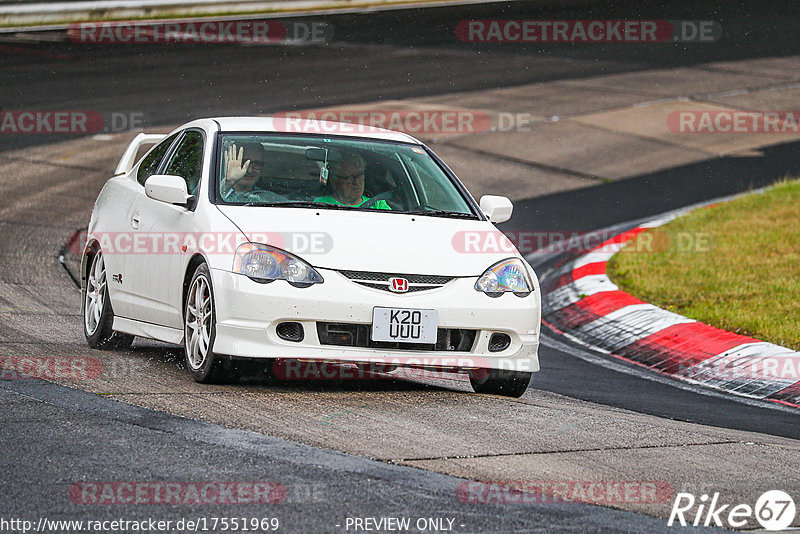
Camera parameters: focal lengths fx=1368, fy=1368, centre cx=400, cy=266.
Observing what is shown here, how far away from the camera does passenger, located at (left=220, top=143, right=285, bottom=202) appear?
24.3 ft

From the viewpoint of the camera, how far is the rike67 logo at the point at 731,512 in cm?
478

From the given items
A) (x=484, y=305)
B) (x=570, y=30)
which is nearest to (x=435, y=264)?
(x=484, y=305)

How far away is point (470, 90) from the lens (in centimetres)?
2195

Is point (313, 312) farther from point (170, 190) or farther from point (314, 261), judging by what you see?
point (170, 190)

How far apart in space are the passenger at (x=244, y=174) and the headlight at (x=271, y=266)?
0.65 metres

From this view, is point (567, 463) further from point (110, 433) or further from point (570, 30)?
point (570, 30)

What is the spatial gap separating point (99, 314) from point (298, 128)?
171 cm

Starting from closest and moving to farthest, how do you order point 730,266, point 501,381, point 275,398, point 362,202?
point 275,398, point 501,381, point 362,202, point 730,266

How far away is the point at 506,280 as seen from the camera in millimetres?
7117
